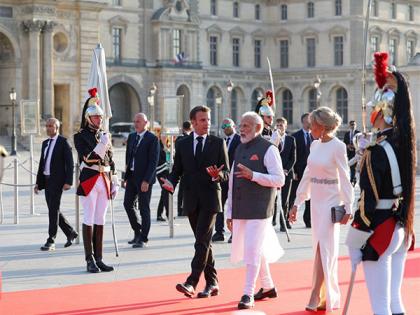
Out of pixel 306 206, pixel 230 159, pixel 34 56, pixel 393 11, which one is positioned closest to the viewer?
pixel 230 159

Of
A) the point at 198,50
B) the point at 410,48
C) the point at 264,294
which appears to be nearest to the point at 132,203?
the point at 264,294

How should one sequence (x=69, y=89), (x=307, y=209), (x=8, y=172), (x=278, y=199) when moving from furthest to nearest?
(x=69, y=89) < (x=8, y=172) < (x=307, y=209) < (x=278, y=199)

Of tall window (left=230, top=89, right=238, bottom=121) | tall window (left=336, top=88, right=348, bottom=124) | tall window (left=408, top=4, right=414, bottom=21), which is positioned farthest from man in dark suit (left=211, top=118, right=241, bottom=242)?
tall window (left=408, top=4, right=414, bottom=21)

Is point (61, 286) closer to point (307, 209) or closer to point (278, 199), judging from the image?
point (278, 199)

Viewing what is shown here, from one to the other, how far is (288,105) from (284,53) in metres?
4.27

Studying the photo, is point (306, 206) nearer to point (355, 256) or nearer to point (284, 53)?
point (355, 256)

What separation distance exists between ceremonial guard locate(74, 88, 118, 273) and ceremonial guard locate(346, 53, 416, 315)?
17.5 ft

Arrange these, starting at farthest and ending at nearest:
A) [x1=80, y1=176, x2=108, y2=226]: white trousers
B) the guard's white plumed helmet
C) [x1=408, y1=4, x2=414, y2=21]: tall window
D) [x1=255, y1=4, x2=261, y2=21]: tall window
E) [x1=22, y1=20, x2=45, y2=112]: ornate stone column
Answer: [x1=408, y1=4, x2=414, y2=21]: tall window < [x1=255, y1=4, x2=261, y2=21]: tall window < [x1=22, y1=20, x2=45, y2=112]: ornate stone column < the guard's white plumed helmet < [x1=80, y1=176, x2=108, y2=226]: white trousers

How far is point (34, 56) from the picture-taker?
5522cm

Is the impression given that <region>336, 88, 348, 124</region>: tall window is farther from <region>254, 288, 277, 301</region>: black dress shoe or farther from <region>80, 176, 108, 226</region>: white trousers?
<region>254, 288, 277, 301</region>: black dress shoe

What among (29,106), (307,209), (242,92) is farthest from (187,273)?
(242,92)

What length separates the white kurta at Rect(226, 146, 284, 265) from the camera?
1076cm

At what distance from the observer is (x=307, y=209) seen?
19.3 meters

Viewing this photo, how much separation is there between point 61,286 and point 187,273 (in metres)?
1.82
